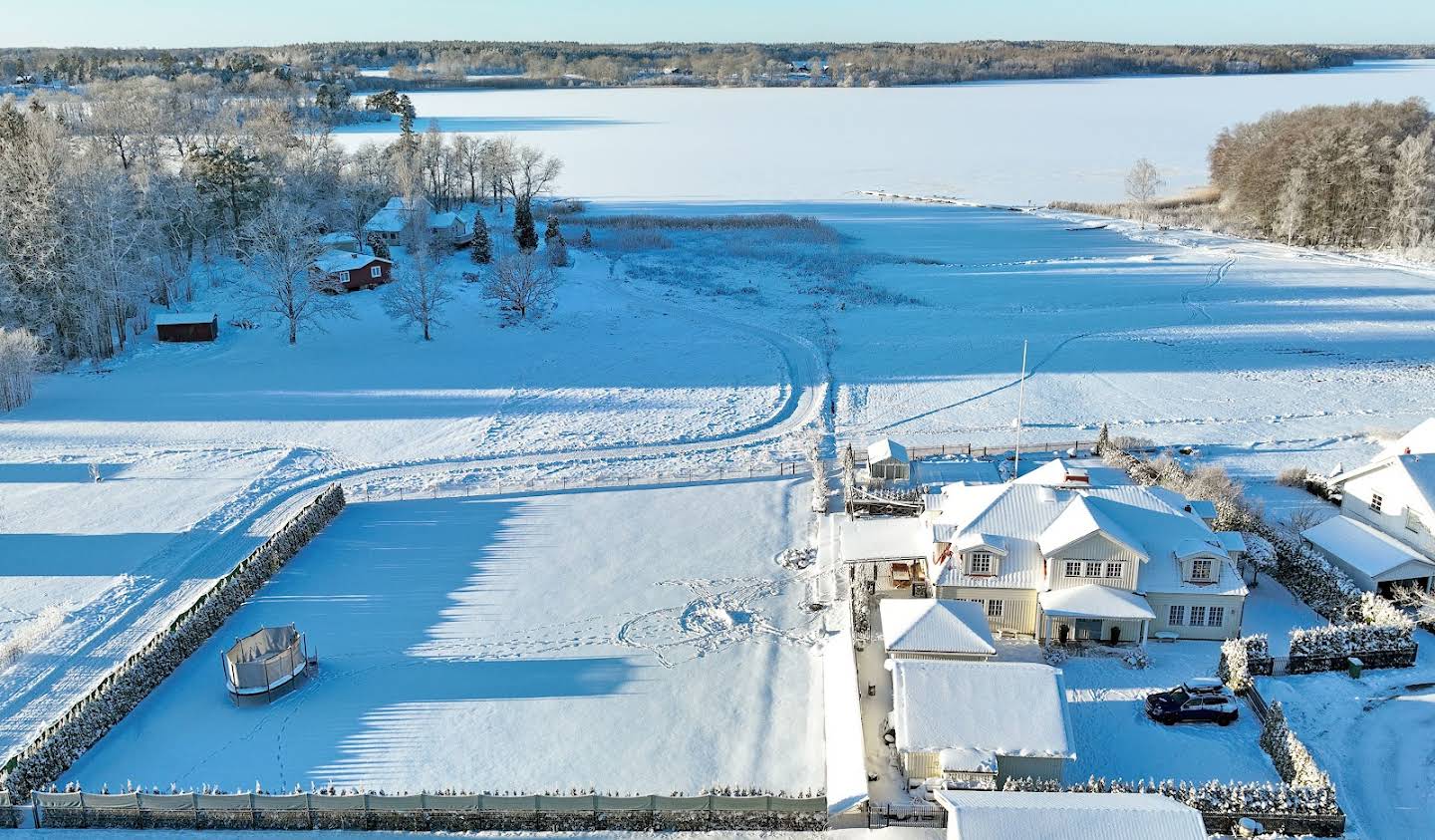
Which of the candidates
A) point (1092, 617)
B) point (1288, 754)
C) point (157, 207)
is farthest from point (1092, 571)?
point (157, 207)

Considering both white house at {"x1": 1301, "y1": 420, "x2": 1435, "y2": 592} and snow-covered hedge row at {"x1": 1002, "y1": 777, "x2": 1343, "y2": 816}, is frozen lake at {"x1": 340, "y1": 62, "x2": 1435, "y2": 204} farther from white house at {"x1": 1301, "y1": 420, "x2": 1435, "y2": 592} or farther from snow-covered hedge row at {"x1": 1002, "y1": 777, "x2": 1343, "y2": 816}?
snow-covered hedge row at {"x1": 1002, "y1": 777, "x2": 1343, "y2": 816}

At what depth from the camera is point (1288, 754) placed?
2053 centimetres

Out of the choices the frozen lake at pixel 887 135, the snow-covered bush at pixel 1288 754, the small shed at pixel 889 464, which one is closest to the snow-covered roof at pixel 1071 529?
the snow-covered bush at pixel 1288 754

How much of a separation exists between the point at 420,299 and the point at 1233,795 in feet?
153

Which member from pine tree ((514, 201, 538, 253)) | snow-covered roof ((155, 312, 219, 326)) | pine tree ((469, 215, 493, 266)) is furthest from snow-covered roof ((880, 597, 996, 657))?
pine tree ((514, 201, 538, 253))

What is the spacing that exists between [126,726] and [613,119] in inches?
5773

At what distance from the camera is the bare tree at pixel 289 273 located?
52406 mm

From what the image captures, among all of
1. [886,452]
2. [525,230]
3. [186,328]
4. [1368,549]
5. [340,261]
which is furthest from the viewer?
[525,230]

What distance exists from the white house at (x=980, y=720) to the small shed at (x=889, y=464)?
1255 centimetres

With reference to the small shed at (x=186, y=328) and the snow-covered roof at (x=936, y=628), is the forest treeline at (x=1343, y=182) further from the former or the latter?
the small shed at (x=186, y=328)

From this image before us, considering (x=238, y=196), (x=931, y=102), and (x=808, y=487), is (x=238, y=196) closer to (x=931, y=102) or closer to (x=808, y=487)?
(x=808, y=487)

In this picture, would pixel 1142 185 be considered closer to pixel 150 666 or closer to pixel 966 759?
pixel 966 759

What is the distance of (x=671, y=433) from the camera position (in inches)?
1610

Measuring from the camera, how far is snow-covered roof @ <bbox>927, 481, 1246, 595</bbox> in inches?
1005
